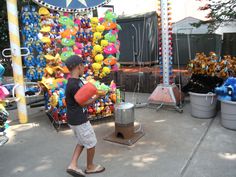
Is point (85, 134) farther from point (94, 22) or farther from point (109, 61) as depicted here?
point (94, 22)

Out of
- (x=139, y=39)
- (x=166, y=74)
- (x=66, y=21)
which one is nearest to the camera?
(x=66, y=21)

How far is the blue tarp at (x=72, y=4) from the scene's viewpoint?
423 centimetres

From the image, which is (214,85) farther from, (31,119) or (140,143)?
(31,119)

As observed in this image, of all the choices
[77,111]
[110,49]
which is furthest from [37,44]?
[77,111]

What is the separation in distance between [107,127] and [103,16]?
2.03m

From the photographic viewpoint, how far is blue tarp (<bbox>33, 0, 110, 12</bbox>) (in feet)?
13.9

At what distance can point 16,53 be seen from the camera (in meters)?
4.50

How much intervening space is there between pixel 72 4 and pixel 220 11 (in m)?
3.87

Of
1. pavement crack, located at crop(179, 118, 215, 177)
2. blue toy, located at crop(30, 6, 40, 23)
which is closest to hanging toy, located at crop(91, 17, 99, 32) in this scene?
blue toy, located at crop(30, 6, 40, 23)

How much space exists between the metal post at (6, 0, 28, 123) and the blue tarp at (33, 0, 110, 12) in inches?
23.1

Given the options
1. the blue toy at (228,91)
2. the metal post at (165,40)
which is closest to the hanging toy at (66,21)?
the metal post at (165,40)

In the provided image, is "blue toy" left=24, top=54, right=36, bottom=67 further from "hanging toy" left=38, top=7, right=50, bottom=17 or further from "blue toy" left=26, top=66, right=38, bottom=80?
"hanging toy" left=38, top=7, right=50, bottom=17

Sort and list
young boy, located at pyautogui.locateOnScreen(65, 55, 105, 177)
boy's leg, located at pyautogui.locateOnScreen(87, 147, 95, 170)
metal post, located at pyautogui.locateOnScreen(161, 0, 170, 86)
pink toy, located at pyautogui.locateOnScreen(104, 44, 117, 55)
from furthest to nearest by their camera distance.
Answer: metal post, located at pyautogui.locateOnScreen(161, 0, 170, 86) < pink toy, located at pyautogui.locateOnScreen(104, 44, 117, 55) < boy's leg, located at pyautogui.locateOnScreen(87, 147, 95, 170) < young boy, located at pyautogui.locateOnScreen(65, 55, 105, 177)

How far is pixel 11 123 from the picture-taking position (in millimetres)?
4770
